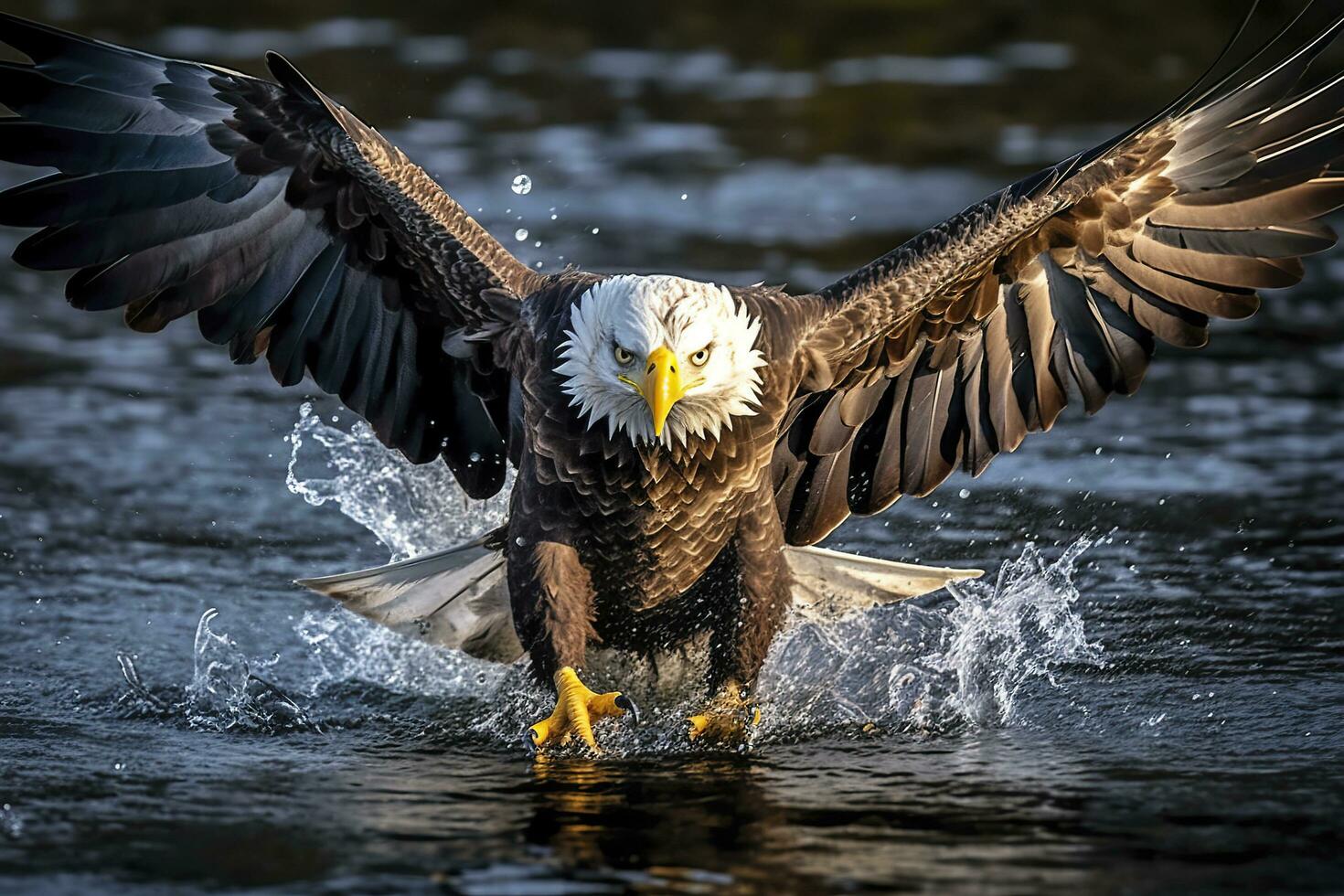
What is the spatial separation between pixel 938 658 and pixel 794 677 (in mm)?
445

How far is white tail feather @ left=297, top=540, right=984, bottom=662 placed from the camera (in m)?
6.10

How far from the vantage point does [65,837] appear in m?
4.64

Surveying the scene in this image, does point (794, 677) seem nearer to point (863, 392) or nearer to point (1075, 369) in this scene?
point (863, 392)

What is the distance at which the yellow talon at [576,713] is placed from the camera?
5336 mm

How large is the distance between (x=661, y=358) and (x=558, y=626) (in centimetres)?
92

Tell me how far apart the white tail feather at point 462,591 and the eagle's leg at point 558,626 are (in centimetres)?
53

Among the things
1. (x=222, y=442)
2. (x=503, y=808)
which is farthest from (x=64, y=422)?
(x=503, y=808)

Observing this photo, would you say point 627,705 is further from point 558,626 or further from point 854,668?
point 854,668

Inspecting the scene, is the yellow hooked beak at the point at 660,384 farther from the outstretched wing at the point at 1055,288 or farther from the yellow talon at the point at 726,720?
the yellow talon at the point at 726,720

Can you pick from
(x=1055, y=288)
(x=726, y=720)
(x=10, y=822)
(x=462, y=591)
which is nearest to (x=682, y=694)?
(x=726, y=720)

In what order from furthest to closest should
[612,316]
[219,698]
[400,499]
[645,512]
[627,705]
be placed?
[400,499]
[219,698]
[645,512]
[627,705]
[612,316]

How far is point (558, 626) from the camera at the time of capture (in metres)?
5.50

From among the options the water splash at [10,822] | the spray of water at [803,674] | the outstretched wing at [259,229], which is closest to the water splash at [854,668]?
the spray of water at [803,674]

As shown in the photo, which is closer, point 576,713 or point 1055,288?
point 576,713
